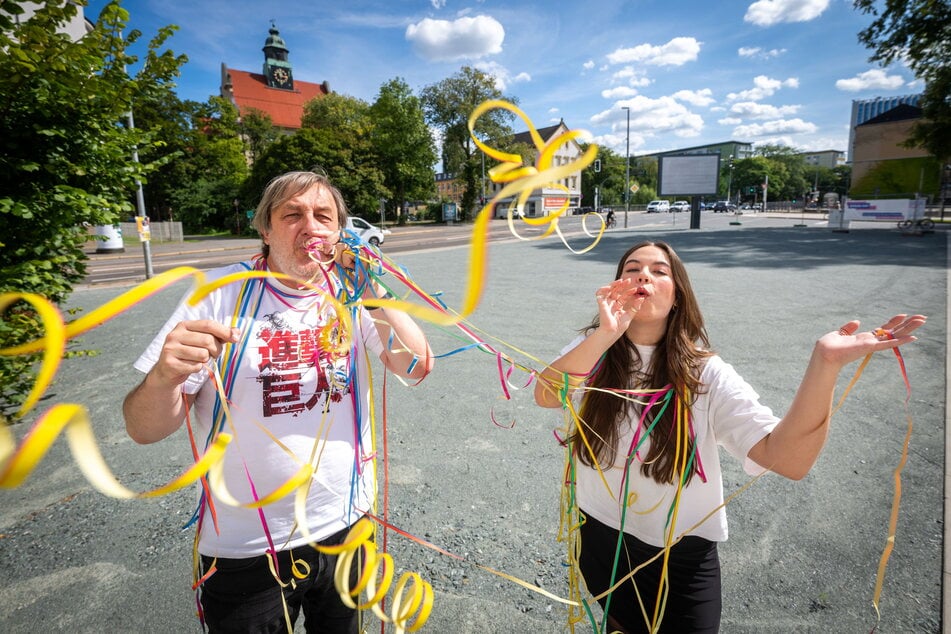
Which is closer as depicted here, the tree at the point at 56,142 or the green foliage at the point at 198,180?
the tree at the point at 56,142

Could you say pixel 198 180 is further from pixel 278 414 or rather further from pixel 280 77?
pixel 278 414

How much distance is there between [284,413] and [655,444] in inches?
51.5

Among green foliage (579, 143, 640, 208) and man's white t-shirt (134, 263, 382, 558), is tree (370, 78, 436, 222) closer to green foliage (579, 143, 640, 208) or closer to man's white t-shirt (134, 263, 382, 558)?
green foliage (579, 143, 640, 208)

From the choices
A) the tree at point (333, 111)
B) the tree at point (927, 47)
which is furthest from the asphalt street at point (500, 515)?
the tree at point (333, 111)

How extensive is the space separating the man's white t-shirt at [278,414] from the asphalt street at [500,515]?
1.66 ft

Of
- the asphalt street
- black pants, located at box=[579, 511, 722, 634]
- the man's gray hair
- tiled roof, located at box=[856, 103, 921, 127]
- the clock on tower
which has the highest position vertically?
the clock on tower

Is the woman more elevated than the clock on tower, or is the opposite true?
the clock on tower

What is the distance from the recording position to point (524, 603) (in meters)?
2.40

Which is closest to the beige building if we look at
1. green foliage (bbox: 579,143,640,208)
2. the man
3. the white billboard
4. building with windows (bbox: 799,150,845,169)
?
the white billboard

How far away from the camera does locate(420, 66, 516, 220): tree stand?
44156 mm

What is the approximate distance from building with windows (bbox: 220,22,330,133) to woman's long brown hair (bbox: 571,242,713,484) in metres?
74.7

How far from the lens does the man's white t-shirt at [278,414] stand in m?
1.57

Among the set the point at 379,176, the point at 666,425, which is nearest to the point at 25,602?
the point at 666,425

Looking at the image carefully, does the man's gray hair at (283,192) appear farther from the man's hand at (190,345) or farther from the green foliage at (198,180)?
the green foliage at (198,180)
